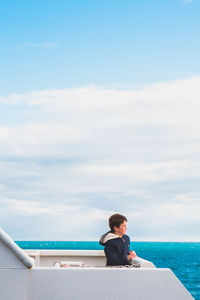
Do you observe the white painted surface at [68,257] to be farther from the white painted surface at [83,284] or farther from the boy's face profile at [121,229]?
the white painted surface at [83,284]

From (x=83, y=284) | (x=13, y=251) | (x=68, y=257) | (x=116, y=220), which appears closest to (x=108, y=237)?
(x=116, y=220)

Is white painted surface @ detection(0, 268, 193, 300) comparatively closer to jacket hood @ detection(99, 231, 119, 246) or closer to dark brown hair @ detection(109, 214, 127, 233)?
jacket hood @ detection(99, 231, 119, 246)

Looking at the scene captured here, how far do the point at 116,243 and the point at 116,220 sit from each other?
0.29 meters

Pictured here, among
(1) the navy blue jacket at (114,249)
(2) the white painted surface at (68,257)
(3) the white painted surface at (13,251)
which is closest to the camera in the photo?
(3) the white painted surface at (13,251)

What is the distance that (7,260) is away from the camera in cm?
572

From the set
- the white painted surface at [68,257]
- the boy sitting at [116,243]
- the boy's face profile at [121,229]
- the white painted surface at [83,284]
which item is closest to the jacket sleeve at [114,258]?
the boy sitting at [116,243]

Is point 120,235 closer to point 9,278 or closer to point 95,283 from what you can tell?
point 95,283

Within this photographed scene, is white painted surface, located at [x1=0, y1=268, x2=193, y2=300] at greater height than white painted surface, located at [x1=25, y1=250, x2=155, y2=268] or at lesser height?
lesser

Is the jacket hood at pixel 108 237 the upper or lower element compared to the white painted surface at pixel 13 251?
upper

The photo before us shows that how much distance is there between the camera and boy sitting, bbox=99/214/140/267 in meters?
6.24

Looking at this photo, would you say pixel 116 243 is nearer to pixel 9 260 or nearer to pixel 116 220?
pixel 116 220

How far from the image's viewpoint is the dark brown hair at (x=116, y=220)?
6.30 meters

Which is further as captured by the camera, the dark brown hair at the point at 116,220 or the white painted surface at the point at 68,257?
the white painted surface at the point at 68,257

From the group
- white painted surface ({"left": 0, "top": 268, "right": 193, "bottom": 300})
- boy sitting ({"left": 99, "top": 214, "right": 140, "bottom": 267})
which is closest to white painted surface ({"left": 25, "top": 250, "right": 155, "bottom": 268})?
boy sitting ({"left": 99, "top": 214, "right": 140, "bottom": 267})
